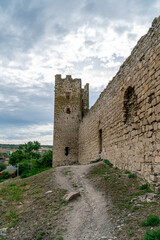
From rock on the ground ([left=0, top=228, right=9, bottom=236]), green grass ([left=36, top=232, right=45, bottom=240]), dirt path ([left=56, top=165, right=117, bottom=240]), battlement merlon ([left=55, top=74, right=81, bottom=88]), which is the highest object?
battlement merlon ([left=55, top=74, right=81, bottom=88])

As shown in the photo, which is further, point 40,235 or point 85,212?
point 85,212

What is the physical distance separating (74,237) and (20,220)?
6.93 feet

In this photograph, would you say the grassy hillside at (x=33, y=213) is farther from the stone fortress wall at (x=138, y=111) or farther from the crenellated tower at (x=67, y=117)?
the crenellated tower at (x=67, y=117)

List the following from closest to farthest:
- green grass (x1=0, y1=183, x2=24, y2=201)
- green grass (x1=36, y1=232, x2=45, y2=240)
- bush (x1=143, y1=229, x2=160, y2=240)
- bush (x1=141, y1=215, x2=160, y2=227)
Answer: bush (x1=143, y1=229, x2=160, y2=240) → bush (x1=141, y1=215, x2=160, y2=227) → green grass (x1=36, y1=232, x2=45, y2=240) → green grass (x1=0, y1=183, x2=24, y2=201)

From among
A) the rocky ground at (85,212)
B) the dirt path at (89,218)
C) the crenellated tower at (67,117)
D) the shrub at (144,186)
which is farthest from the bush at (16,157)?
the shrub at (144,186)

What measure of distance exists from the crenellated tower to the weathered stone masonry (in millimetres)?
11818

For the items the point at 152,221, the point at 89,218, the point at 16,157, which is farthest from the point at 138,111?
the point at 16,157

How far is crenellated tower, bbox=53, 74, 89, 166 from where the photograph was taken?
2141 centimetres

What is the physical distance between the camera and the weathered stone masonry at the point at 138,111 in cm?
523

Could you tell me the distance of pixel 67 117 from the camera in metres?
22.1

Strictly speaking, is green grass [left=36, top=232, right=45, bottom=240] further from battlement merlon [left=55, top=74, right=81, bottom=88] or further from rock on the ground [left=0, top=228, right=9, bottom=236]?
battlement merlon [left=55, top=74, right=81, bottom=88]

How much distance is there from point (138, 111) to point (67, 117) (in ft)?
52.7

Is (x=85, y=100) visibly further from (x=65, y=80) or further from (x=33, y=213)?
(x=33, y=213)

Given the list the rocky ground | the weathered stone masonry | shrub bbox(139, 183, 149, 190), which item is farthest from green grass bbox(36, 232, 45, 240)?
the weathered stone masonry
